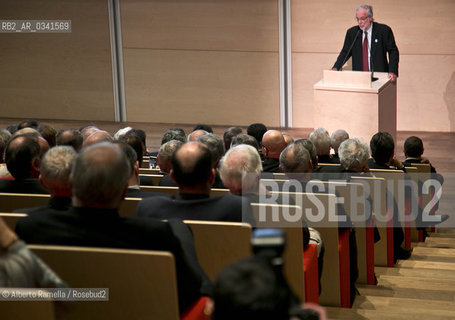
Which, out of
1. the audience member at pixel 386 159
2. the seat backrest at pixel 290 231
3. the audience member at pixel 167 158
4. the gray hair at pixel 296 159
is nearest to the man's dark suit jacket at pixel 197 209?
the seat backrest at pixel 290 231

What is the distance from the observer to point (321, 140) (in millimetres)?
5297

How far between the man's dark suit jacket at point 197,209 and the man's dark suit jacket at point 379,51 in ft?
17.4

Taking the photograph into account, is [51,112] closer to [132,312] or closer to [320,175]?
[320,175]

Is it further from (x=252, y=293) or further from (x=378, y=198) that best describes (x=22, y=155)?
(x=252, y=293)

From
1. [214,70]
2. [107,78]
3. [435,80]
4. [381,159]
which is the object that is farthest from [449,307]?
[107,78]

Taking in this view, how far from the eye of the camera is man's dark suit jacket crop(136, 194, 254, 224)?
2.91 metres

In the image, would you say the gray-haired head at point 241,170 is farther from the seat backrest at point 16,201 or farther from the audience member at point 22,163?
the audience member at point 22,163

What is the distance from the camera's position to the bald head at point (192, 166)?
2.95 m

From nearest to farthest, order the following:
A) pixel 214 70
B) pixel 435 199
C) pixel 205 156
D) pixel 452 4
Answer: pixel 205 156 → pixel 435 199 → pixel 452 4 → pixel 214 70

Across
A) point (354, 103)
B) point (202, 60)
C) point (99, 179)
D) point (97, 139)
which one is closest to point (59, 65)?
point (202, 60)

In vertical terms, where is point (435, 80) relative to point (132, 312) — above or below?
above

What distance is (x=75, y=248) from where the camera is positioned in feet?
7.22

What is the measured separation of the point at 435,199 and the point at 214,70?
16.7ft

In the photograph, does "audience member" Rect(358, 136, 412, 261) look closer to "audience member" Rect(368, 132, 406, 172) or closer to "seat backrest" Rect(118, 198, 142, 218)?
"audience member" Rect(368, 132, 406, 172)
